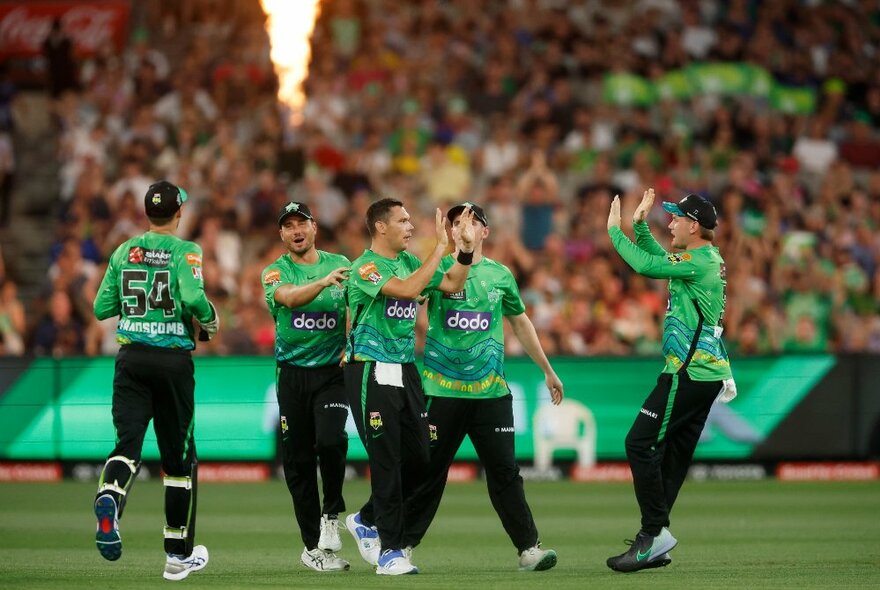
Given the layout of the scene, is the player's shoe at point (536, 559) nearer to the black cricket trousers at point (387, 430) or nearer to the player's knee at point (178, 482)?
the black cricket trousers at point (387, 430)

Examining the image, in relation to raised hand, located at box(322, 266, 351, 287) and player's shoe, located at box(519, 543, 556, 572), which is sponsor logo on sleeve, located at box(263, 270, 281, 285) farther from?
player's shoe, located at box(519, 543, 556, 572)

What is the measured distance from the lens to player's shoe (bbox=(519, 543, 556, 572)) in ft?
35.0

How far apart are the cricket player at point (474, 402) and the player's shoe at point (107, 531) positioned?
2.21 metres

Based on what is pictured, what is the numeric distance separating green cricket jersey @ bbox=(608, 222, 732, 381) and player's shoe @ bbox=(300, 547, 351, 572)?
8.94ft

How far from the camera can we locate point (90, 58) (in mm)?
25719

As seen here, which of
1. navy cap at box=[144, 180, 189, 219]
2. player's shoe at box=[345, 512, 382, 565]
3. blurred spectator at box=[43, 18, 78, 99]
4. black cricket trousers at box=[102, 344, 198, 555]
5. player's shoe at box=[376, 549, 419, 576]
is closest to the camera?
black cricket trousers at box=[102, 344, 198, 555]

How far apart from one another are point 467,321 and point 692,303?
5.29 ft

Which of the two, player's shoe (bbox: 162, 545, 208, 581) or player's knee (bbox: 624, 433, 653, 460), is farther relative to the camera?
player's knee (bbox: 624, 433, 653, 460)

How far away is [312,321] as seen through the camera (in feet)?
36.0

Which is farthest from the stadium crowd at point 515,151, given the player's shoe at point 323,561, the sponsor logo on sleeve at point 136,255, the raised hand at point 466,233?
the raised hand at point 466,233

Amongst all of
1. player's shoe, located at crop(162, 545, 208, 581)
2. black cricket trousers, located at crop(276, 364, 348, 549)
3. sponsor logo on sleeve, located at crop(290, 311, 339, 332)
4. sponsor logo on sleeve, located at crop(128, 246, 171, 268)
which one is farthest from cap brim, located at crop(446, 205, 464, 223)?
player's shoe, located at crop(162, 545, 208, 581)

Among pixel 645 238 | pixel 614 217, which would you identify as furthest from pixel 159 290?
pixel 645 238

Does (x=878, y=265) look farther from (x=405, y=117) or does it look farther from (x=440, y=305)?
(x=440, y=305)

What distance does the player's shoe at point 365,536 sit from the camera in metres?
10.9
